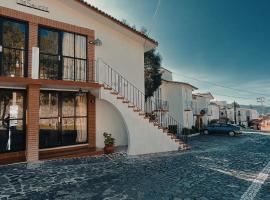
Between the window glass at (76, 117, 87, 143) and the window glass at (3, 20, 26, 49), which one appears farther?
the window glass at (76, 117, 87, 143)

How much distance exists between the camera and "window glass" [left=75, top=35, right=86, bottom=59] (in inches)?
519

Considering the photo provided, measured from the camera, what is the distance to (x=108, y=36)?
14.6 metres

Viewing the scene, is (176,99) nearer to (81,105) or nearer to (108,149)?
(81,105)

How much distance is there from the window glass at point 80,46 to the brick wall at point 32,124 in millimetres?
3275

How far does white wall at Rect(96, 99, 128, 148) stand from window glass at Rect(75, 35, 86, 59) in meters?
2.70

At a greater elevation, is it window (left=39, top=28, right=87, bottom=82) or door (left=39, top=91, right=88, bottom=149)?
window (left=39, top=28, right=87, bottom=82)

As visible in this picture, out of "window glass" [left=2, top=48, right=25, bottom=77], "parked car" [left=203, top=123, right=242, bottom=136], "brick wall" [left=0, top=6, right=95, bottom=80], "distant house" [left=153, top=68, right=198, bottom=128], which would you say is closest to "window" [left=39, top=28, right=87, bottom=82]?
"brick wall" [left=0, top=6, right=95, bottom=80]

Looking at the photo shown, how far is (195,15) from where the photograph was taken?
1596 cm

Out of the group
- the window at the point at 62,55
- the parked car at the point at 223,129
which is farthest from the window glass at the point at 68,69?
the parked car at the point at 223,129

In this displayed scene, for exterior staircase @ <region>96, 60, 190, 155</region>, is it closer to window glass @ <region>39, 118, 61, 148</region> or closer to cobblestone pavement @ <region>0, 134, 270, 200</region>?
cobblestone pavement @ <region>0, 134, 270, 200</region>

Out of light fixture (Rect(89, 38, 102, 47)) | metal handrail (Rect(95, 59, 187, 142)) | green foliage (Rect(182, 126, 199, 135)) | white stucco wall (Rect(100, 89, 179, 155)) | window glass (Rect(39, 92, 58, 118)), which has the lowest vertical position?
green foliage (Rect(182, 126, 199, 135))

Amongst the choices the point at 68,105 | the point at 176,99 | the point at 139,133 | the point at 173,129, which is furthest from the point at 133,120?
the point at 176,99

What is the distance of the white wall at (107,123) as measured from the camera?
13898mm

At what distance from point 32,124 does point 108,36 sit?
6955 mm
